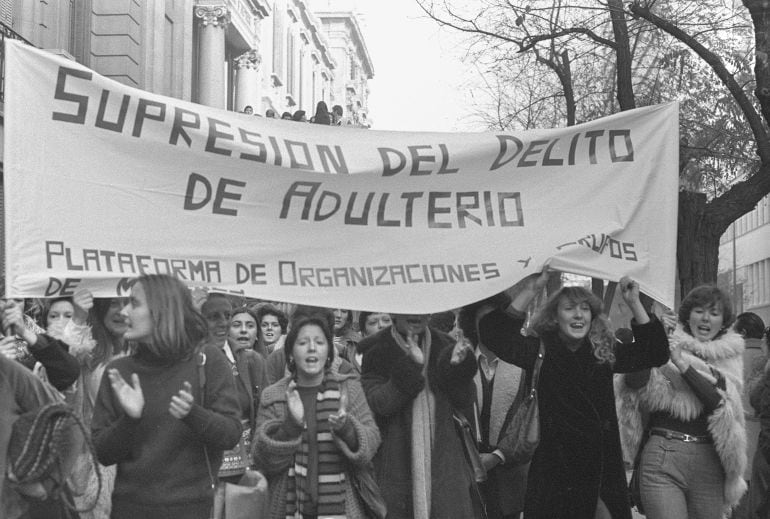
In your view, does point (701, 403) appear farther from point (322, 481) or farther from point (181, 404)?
point (181, 404)

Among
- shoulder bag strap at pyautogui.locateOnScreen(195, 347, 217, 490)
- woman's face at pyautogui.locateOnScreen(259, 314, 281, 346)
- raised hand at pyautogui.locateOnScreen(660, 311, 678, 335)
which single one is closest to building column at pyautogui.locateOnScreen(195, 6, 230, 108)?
woman's face at pyautogui.locateOnScreen(259, 314, 281, 346)

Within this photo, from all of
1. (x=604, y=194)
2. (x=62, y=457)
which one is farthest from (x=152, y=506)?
(x=604, y=194)

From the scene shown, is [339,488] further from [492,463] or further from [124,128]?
[124,128]

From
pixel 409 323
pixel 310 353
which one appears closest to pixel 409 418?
pixel 409 323

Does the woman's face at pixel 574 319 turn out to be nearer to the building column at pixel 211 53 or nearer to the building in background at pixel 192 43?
the building in background at pixel 192 43

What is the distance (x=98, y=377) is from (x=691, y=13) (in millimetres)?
12383

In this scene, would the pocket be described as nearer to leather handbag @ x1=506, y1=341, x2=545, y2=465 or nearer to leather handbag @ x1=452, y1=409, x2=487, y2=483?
leather handbag @ x1=506, y1=341, x2=545, y2=465

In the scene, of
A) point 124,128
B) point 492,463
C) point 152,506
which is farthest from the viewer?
point 492,463

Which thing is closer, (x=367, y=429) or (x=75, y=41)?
(x=367, y=429)

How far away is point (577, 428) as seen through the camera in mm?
6215

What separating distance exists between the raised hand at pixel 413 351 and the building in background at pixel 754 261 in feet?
198

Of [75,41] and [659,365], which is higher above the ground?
[75,41]

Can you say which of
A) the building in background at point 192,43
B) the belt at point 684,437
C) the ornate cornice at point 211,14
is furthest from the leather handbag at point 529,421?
the ornate cornice at point 211,14

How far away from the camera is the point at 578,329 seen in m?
6.30
